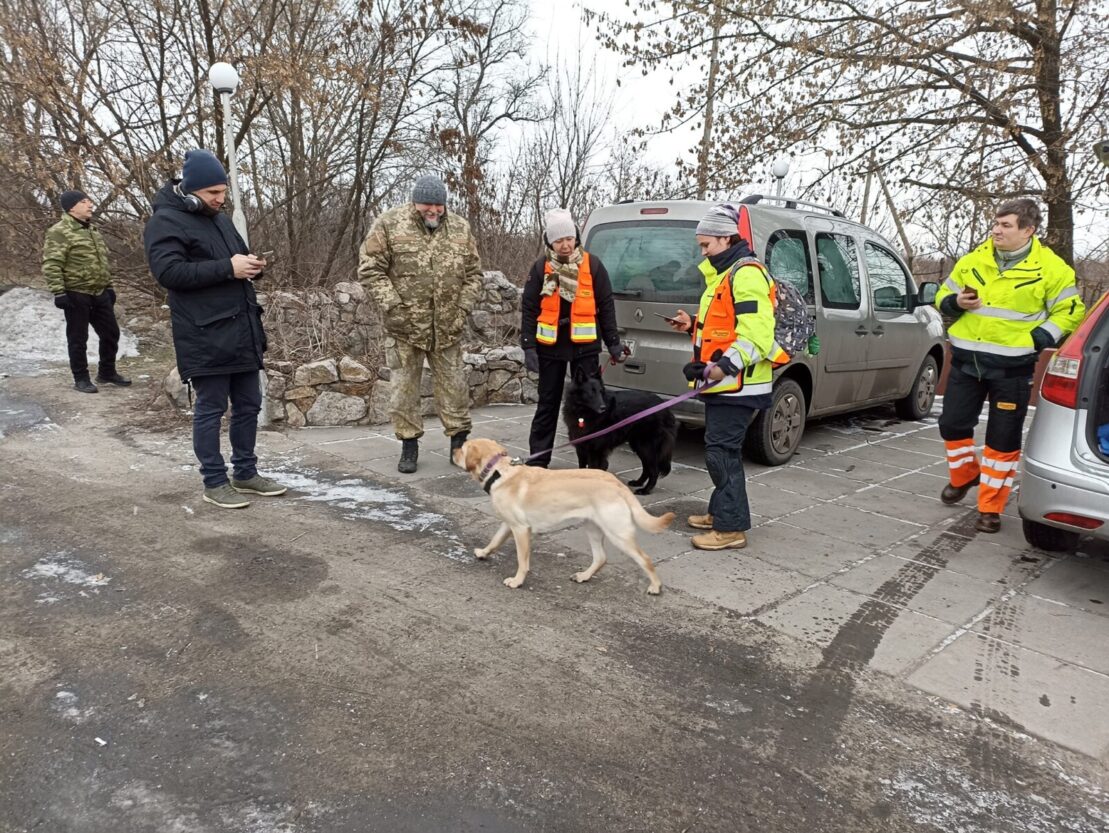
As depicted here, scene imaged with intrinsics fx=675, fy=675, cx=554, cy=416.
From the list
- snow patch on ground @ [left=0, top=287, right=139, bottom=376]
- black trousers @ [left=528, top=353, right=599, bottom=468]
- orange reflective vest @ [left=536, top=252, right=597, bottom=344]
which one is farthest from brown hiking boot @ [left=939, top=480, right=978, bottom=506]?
snow patch on ground @ [left=0, top=287, right=139, bottom=376]

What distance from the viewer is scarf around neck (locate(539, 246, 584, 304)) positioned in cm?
472

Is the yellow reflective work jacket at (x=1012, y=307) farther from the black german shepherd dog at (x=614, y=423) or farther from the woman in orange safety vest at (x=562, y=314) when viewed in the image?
the woman in orange safety vest at (x=562, y=314)

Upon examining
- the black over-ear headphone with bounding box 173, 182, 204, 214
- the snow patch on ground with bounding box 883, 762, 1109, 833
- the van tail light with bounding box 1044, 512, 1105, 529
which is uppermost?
the black over-ear headphone with bounding box 173, 182, 204, 214

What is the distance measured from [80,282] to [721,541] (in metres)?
7.26

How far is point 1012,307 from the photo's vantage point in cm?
423

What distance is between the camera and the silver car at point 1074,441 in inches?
133

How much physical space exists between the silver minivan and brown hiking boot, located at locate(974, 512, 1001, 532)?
153 centimetres

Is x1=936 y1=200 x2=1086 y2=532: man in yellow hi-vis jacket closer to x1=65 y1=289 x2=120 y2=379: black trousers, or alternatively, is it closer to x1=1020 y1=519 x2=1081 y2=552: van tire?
x1=1020 y1=519 x2=1081 y2=552: van tire

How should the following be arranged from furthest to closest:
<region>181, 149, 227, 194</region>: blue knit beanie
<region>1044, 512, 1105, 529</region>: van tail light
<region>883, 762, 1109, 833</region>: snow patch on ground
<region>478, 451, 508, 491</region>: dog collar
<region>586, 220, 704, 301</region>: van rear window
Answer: <region>586, 220, 704, 301</region>: van rear window < <region>181, 149, 227, 194</region>: blue knit beanie < <region>478, 451, 508, 491</region>: dog collar < <region>1044, 512, 1105, 529</region>: van tail light < <region>883, 762, 1109, 833</region>: snow patch on ground

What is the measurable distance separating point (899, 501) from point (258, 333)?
4753mm

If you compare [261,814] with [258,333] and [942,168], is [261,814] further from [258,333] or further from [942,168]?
[942,168]

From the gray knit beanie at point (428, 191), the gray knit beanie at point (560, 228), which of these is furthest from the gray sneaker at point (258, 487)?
the gray knit beanie at point (560, 228)

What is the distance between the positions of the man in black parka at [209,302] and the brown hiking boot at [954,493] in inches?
195

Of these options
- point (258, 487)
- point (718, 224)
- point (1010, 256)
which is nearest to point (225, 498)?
point (258, 487)
